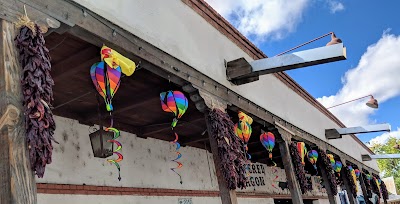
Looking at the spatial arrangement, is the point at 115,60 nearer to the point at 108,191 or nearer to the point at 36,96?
the point at 36,96

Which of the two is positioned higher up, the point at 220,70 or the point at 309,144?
the point at 220,70

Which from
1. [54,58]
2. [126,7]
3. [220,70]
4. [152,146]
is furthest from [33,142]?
[152,146]

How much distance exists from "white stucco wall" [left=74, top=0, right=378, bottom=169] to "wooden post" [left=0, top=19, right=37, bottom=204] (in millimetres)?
999

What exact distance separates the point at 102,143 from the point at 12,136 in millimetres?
2615

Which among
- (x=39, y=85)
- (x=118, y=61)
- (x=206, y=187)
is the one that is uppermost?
(x=118, y=61)

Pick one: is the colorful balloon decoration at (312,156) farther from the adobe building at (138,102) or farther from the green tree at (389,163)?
the green tree at (389,163)

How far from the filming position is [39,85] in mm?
2389

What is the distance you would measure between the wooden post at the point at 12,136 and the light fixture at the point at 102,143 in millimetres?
2502

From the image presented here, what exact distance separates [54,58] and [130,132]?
8.79 feet

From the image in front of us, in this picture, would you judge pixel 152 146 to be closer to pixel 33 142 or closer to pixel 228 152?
pixel 228 152

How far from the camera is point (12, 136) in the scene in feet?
7.26

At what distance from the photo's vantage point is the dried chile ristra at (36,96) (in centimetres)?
227

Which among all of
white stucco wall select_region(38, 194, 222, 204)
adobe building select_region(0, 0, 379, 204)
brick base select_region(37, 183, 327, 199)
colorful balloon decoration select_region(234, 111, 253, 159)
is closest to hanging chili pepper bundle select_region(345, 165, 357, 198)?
adobe building select_region(0, 0, 379, 204)

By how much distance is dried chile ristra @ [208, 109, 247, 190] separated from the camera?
4.55 metres
